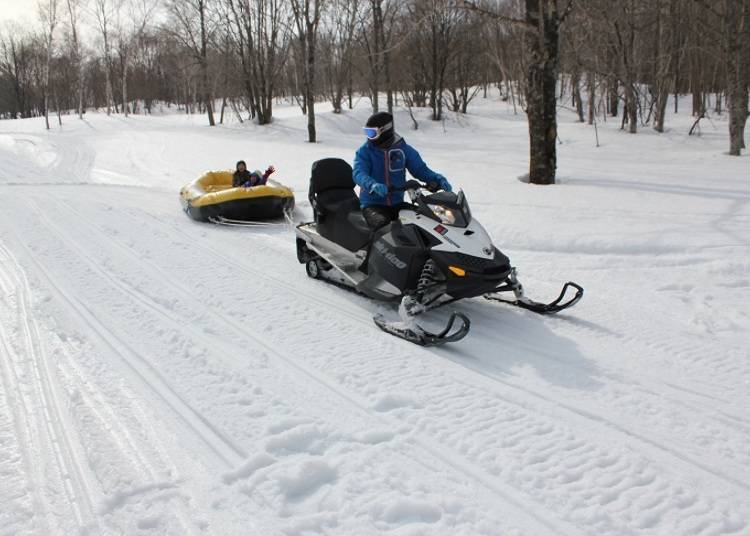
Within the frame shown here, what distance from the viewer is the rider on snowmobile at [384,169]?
487 cm

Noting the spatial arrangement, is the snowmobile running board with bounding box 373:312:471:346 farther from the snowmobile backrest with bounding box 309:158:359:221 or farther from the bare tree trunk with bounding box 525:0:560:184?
the bare tree trunk with bounding box 525:0:560:184

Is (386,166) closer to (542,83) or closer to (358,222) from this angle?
(358,222)

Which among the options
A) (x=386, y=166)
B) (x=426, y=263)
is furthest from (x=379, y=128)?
(x=426, y=263)

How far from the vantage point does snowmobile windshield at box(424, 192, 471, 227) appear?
14.0ft

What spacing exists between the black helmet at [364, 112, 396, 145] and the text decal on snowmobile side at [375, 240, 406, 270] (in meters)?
0.98

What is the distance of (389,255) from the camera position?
4496 mm

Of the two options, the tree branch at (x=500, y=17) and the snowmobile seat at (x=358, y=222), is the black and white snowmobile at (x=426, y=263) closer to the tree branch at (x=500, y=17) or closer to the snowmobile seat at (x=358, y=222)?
the snowmobile seat at (x=358, y=222)

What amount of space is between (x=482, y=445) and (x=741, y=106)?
512 inches

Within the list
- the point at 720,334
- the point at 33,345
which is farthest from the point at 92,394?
the point at 720,334

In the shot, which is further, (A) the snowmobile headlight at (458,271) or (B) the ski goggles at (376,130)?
(B) the ski goggles at (376,130)

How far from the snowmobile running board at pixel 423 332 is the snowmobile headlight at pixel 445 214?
0.71 m

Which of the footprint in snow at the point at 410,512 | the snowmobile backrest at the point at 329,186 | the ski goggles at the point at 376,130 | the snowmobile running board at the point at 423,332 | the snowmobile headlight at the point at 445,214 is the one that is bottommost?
the footprint in snow at the point at 410,512

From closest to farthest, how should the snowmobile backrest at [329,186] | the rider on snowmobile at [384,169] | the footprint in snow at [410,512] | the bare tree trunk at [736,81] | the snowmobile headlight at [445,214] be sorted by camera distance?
the footprint in snow at [410,512]
the snowmobile headlight at [445,214]
the rider on snowmobile at [384,169]
the snowmobile backrest at [329,186]
the bare tree trunk at [736,81]

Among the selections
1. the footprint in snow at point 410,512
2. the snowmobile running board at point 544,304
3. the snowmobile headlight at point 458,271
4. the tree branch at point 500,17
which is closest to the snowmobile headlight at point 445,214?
the snowmobile headlight at point 458,271
